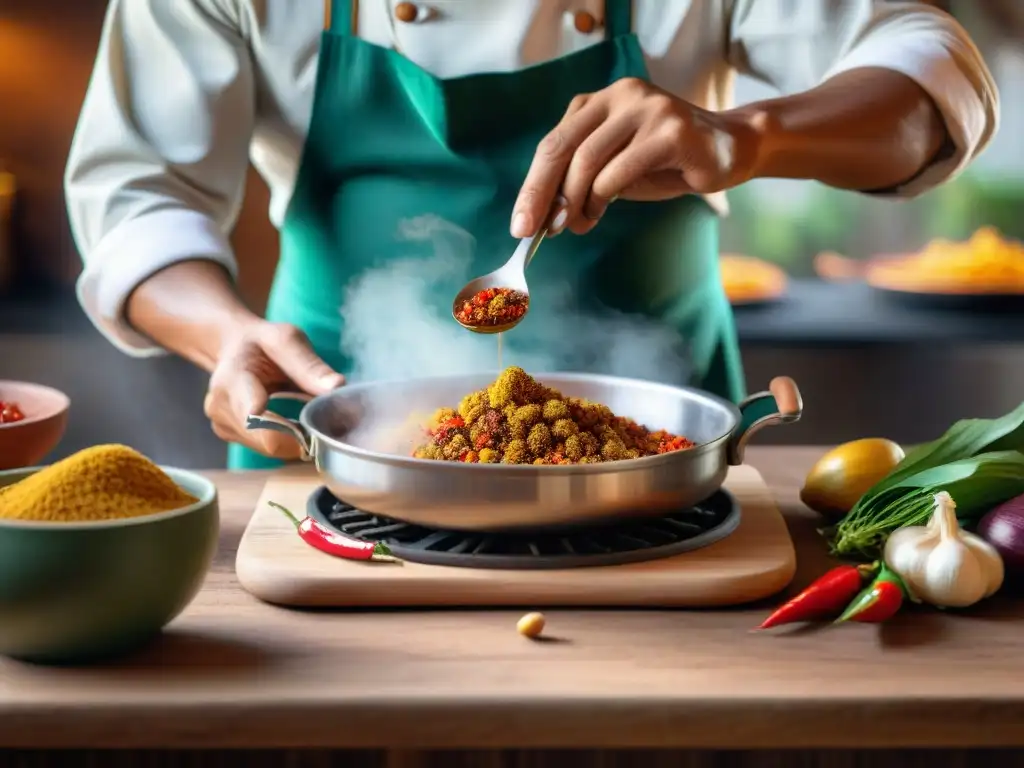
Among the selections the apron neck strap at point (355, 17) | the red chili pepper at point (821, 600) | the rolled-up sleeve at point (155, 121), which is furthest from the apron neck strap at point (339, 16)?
the red chili pepper at point (821, 600)

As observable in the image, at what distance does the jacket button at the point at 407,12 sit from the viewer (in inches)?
64.2

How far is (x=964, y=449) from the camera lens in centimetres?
113

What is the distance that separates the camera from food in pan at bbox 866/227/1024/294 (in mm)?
2598

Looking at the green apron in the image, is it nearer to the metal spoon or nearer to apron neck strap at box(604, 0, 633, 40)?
apron neck strap at box(604, 0, 633, 40)

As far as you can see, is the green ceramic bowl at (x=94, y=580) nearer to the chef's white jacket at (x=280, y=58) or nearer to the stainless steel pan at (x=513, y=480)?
the stainless steel pan at (x=513, y=480)

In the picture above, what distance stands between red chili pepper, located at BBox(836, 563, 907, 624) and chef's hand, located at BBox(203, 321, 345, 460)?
22.1 inches

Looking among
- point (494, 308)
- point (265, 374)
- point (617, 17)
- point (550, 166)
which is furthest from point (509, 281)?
point (617, 17)

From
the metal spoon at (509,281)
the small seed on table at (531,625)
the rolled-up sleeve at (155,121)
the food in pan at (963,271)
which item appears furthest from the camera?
the food in pan at (963,271)

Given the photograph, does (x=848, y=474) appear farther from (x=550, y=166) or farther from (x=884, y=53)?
(x=884, y=53)

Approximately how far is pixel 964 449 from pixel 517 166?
797 mm

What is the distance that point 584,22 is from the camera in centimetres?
164

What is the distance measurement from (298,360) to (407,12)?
614 mm

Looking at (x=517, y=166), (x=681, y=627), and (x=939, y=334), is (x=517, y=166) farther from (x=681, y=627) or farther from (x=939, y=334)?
(x=939, y=334)

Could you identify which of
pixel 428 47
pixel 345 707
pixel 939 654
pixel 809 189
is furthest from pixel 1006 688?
pixel 809 189
